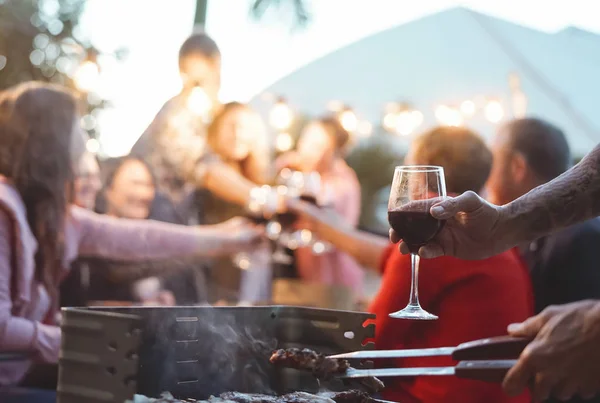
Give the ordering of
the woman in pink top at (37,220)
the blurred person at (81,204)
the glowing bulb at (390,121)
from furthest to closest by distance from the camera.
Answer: the glowing bulb at (390,121)
the blurred person at (81,204)
the woman in pink top at (37,220)

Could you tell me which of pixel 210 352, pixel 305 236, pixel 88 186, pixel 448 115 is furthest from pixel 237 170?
pixel 448 115

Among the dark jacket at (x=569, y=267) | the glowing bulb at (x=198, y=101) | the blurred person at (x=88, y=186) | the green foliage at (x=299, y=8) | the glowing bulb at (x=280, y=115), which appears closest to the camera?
the dark jacket at (x=569, y=267)

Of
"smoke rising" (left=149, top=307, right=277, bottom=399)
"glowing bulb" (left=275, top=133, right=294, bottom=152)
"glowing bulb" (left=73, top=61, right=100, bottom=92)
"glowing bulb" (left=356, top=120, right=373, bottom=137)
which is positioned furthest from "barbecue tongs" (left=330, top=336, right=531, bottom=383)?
"glowing bulb" (left=356, top=120, right=373, bottom=137)

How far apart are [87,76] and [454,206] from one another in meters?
4.64

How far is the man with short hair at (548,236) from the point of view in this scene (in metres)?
3.00

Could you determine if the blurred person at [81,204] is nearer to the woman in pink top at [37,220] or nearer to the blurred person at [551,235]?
the woman in pink top at [37,220]

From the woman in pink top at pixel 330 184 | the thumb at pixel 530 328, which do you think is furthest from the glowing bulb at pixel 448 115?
the thumb at pixel 530 328

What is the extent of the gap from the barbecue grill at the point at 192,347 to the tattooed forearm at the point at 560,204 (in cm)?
45

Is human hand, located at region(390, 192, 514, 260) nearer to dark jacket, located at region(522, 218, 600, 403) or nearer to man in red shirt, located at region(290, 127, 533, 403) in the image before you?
man in red shirt, located at region(290, 127, 533, 403)

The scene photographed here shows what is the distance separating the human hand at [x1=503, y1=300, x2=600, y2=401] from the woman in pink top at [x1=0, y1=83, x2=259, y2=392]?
5.79ft

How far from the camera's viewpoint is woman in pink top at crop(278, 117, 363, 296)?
4879mm

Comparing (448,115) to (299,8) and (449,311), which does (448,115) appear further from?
(449,311)

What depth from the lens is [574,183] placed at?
1.78 m

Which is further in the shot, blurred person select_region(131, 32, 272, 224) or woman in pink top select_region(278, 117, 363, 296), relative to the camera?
woman in pink top select_region(278, 117, 363, 296)
